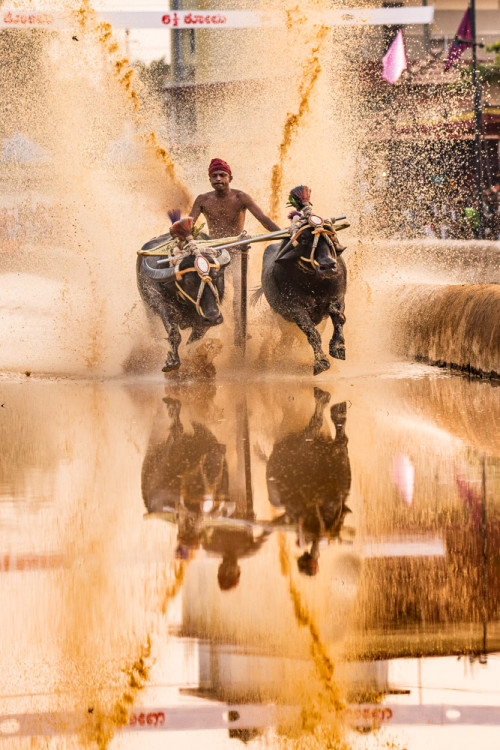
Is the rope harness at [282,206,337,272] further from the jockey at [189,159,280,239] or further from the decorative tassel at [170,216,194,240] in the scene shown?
the jockey at [189,159,280,239]

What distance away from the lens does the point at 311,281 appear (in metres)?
13.9

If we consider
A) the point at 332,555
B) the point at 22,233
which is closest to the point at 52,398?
the point at 332,555

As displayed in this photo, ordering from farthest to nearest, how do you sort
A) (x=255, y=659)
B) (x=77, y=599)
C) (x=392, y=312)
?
(x=392, y=312), (x=77, y=599), (x=255, y=659)

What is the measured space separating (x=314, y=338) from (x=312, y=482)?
6251 mm

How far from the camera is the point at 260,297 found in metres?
15.1

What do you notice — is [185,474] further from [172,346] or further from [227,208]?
[227,208]

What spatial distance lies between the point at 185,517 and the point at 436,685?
2.64 metres

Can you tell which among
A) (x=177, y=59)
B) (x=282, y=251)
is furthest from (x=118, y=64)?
(x=177, y=59)

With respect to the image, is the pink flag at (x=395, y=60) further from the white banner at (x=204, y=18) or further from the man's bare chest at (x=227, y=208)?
the man's bare chest at (x=227, y=208)

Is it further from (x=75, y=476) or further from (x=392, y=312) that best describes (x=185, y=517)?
(x=392, y=312)

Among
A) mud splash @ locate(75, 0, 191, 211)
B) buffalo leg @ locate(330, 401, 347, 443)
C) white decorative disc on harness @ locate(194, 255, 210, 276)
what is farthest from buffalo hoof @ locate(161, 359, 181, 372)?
mud splash @ locate(75, 0, 191, 211)

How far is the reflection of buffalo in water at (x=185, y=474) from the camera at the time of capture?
6980 millimetres

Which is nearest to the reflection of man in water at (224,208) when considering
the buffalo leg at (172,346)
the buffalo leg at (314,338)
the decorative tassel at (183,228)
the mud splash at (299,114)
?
the decorative tassel at (183,228)

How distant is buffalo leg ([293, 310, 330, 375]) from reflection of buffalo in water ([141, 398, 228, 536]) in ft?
11.5
